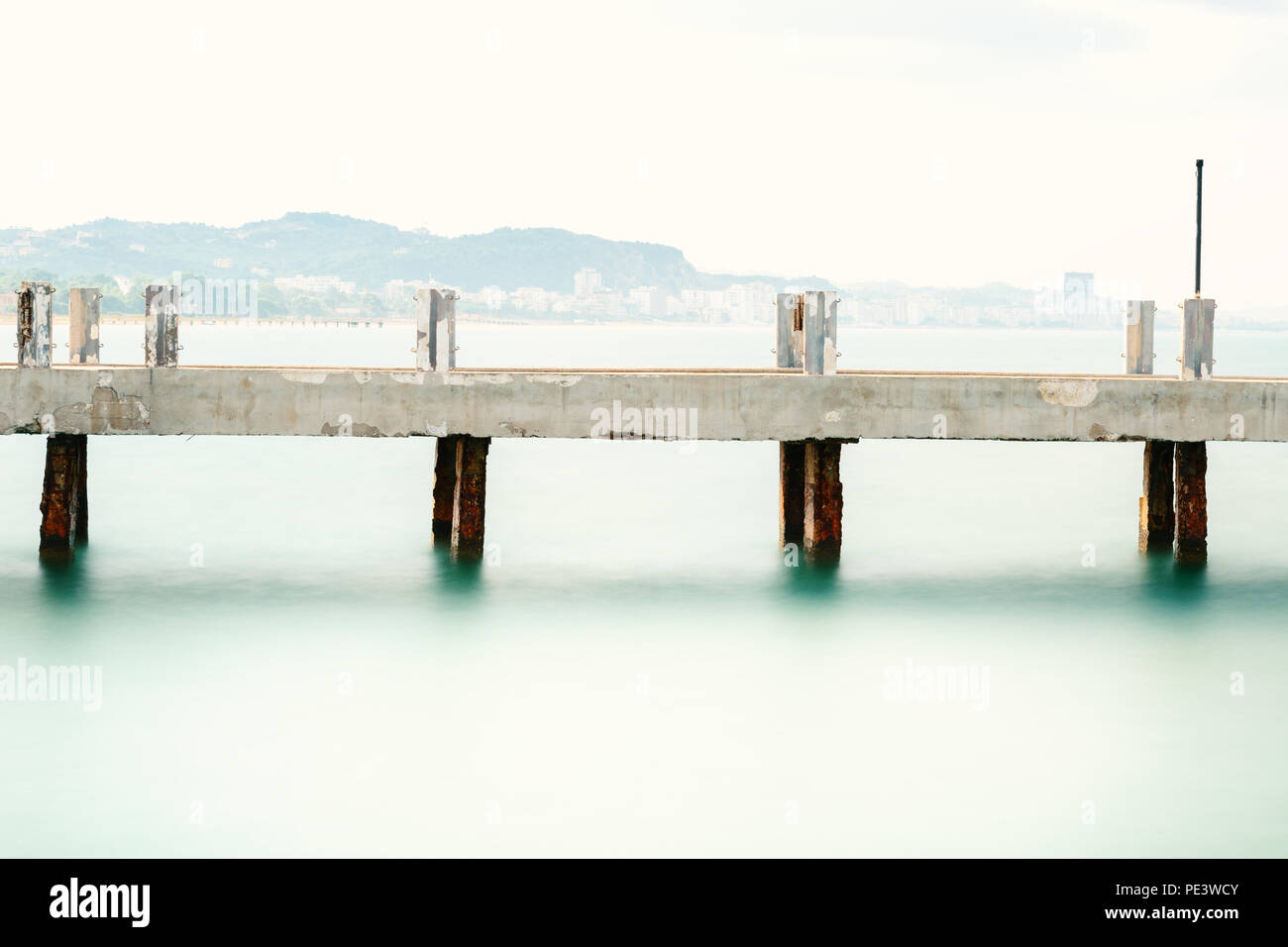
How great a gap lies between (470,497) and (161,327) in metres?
3.99

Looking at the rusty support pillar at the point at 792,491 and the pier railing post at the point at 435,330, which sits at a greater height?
the pier railing post at the point at 435,330

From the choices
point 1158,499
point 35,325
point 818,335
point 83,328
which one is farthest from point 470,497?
point 1158,499

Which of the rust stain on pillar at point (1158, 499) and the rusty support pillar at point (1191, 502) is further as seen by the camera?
the rust stain on pillar at point (1158, 499)

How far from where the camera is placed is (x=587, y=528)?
25938 millimetres

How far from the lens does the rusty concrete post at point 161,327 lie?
54.0 feet

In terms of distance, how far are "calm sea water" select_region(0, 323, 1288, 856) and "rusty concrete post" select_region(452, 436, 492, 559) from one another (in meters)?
0.36

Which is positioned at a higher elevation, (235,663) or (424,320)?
(424,320)

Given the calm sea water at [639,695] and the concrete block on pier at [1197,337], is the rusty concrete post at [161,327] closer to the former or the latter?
the calm sea water at [639,695]

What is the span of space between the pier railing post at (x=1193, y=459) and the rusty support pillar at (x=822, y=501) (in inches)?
151

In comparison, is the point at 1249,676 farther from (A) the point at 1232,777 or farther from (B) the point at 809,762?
(B) the point at 809,762

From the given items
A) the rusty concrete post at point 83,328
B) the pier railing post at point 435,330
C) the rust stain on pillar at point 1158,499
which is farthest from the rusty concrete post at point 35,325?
the rust stain on pillar at point 1158,499

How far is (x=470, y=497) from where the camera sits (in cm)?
1850
